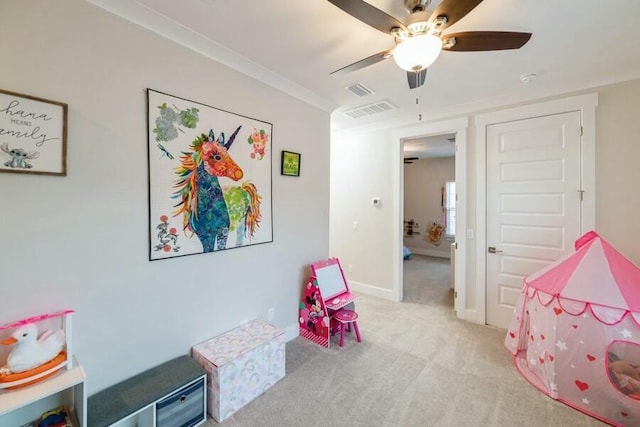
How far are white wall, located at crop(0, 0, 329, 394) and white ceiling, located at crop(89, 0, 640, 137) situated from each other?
0.18 metres

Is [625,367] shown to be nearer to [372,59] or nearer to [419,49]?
[419,49]

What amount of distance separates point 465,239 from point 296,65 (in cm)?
266

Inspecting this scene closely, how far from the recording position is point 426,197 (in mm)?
7492

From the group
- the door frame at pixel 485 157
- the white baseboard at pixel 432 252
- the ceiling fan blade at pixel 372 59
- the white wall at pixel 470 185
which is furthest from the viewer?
the white baseboard at pixel 432 252

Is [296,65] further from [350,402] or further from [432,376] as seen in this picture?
[432,376]

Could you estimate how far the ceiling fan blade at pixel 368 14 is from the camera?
4.01 feet

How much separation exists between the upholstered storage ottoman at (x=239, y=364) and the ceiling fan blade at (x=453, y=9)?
2.28m

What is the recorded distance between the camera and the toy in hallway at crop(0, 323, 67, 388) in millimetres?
1170

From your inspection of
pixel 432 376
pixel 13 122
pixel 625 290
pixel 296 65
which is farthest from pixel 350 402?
pixel 296 65

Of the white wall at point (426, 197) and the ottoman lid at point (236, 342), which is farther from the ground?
the white wall at point (426, 197)

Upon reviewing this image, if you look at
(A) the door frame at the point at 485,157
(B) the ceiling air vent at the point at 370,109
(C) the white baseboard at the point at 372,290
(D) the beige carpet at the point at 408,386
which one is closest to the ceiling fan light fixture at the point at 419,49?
(B) the ceiling air vent at the point at 370,109

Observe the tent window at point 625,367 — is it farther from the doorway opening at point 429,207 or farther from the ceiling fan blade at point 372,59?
the doorway opening at point 429,207

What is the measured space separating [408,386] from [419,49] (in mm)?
2284

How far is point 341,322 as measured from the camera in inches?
105
